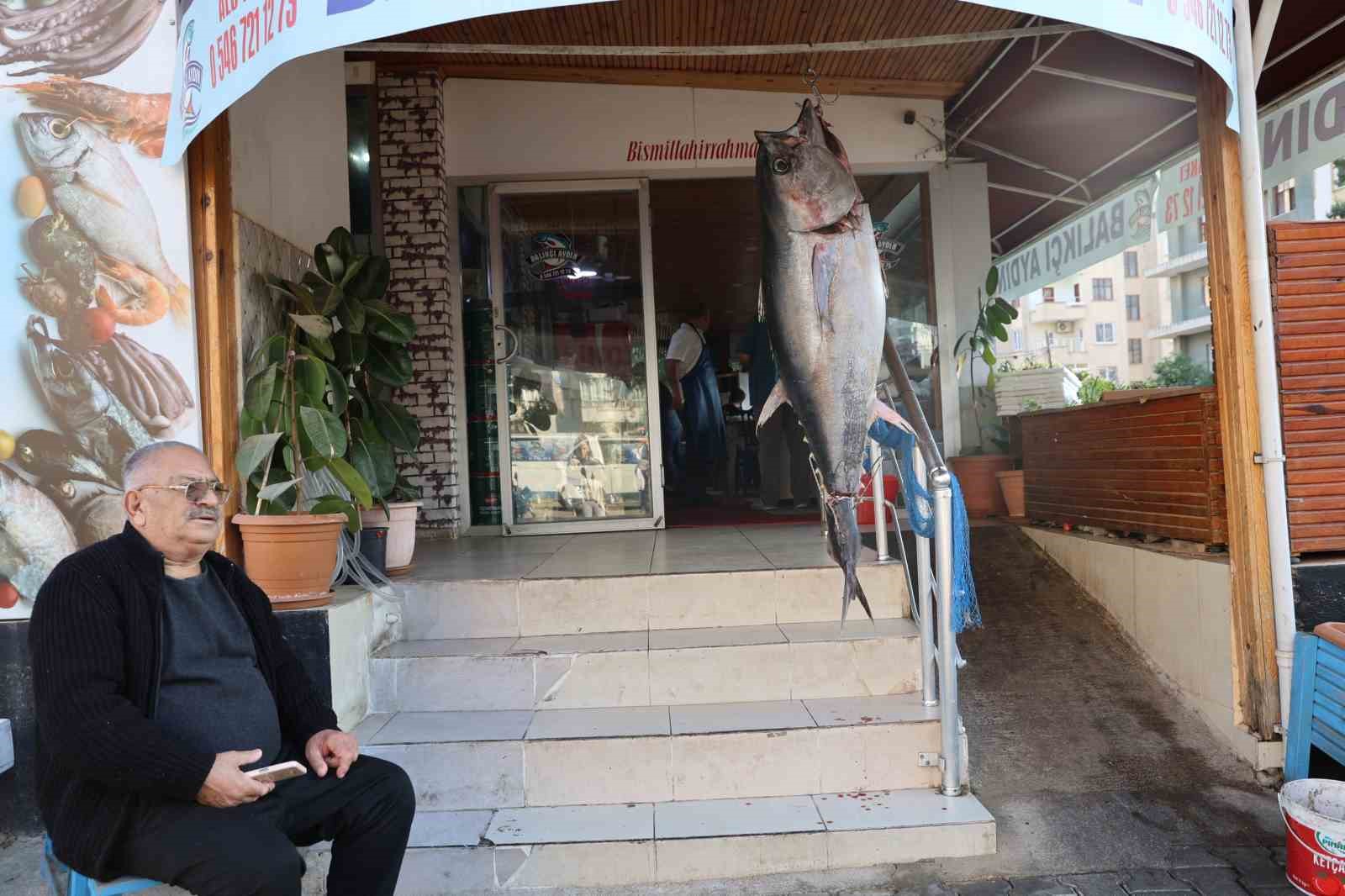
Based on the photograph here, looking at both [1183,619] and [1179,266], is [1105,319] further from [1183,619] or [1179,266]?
[1183,619]

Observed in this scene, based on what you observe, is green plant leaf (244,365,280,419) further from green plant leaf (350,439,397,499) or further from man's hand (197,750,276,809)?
man's hand (197,750,276,809)

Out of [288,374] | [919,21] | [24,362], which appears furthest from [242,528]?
[919,21]

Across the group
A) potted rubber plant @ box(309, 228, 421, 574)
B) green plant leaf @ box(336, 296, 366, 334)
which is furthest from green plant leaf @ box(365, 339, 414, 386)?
green plant leaf @ box(336, 296, 366, 334)

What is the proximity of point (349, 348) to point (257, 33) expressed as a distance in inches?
63.2

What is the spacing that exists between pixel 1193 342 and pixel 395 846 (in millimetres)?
48838

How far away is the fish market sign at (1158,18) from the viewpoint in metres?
2.25

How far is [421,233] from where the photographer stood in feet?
19.1

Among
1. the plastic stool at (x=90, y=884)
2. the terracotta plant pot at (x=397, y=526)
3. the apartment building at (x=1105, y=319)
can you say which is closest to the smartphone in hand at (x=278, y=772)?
the plastic stool at (x=90, y=884)

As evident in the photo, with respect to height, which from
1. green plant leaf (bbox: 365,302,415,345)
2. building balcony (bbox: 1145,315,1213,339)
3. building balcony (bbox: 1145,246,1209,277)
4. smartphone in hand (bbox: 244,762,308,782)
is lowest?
smartphone in hand (bbox: 244,762,308,782)

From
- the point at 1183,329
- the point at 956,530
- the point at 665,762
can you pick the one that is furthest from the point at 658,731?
the point at 1183,329

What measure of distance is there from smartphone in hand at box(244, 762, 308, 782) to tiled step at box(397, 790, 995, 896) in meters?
0.84

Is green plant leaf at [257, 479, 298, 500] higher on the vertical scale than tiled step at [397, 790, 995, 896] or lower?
higher

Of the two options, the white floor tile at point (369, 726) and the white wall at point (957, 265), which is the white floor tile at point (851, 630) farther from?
the white wall at point (957, 265)

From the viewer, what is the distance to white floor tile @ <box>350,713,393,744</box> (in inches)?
120
